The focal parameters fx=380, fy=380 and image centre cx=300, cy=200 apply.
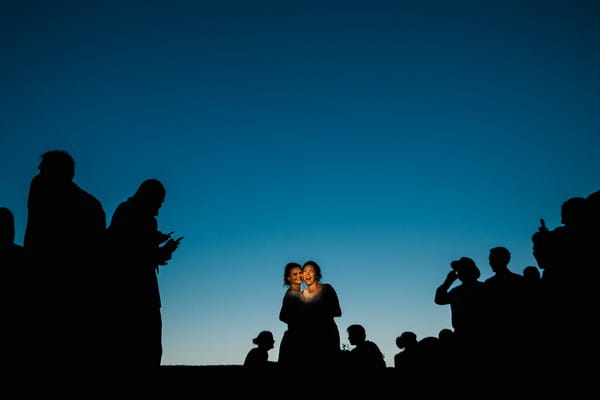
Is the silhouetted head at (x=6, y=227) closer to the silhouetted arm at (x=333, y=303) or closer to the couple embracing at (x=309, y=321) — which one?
the couple embracing at (x=309, y=321)

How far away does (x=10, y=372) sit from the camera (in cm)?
238

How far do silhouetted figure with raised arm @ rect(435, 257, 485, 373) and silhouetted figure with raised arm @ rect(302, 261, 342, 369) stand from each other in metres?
1.67

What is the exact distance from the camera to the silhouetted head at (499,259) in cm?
487

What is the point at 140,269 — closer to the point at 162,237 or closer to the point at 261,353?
the point at 162,237

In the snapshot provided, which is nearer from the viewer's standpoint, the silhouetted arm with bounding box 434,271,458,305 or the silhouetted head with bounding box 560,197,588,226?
the silhouetted head with bounding box 560,197,588,226

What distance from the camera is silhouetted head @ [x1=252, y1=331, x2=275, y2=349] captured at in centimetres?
639

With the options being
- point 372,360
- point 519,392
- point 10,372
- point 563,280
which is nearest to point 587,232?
point 563,280

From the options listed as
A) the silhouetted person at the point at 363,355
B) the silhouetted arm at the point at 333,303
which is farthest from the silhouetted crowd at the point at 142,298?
the silhouetted arm at the point at 333,303

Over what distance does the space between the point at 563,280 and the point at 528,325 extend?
2.30 feet

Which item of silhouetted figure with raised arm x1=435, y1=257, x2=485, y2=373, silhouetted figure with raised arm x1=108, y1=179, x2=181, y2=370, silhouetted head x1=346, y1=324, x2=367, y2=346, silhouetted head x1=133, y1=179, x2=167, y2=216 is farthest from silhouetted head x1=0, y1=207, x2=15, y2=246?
silhouetted figure with raised arm x1=435, y1=257, x2=485, y2=373

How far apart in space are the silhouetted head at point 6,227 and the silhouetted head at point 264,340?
4.19 metres

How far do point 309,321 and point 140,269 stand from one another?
318cm

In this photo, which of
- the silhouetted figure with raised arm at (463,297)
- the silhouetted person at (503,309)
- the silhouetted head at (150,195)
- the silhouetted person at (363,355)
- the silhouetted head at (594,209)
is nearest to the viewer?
the silhouetted head at (150,195)

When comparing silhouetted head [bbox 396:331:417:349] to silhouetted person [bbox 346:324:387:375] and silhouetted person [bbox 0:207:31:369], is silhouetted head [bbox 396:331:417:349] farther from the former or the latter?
silhouetted person [bbox 0:207:31:369]
